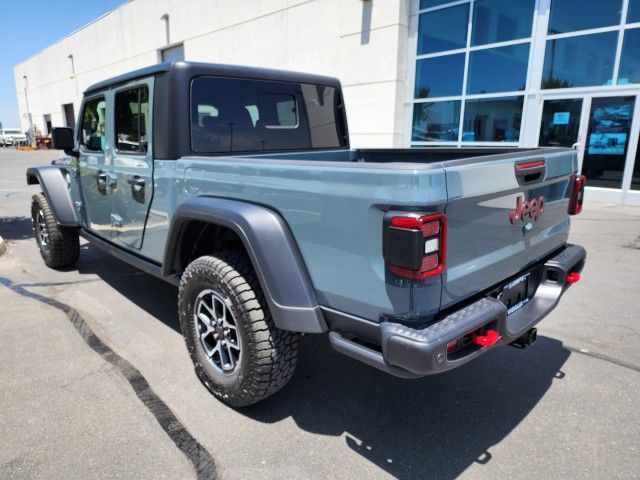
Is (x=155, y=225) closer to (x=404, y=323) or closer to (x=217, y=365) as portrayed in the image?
(x=217, y=365)

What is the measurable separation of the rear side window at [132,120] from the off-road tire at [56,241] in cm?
186

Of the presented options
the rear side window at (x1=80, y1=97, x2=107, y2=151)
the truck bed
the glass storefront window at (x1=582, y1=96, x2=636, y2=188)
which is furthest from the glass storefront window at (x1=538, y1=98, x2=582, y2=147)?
the rear side window at (x1=80, y1=97, x2=107, y2=151)

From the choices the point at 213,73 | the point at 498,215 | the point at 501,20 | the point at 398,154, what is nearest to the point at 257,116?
the point at 213,73

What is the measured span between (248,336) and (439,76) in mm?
11212

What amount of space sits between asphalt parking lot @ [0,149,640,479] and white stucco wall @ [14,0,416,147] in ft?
31.2

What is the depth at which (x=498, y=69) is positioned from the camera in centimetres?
1088

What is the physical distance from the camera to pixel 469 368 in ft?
10.3

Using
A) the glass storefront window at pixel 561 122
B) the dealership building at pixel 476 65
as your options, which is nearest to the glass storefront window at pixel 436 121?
the dealership building at pixel 476 65

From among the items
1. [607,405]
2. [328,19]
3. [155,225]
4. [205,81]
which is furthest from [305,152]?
[328,19]

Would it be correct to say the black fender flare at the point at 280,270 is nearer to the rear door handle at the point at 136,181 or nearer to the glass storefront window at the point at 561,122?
the rear door handle at the point at 136,181

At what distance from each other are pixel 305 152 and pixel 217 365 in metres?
1.88

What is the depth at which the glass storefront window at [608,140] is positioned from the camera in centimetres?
946

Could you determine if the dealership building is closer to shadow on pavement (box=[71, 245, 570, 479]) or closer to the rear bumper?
shadow on pavement (box=[71, 245, 570, 479])

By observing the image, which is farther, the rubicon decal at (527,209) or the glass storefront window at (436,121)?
the glass storefront window at (436,121)
